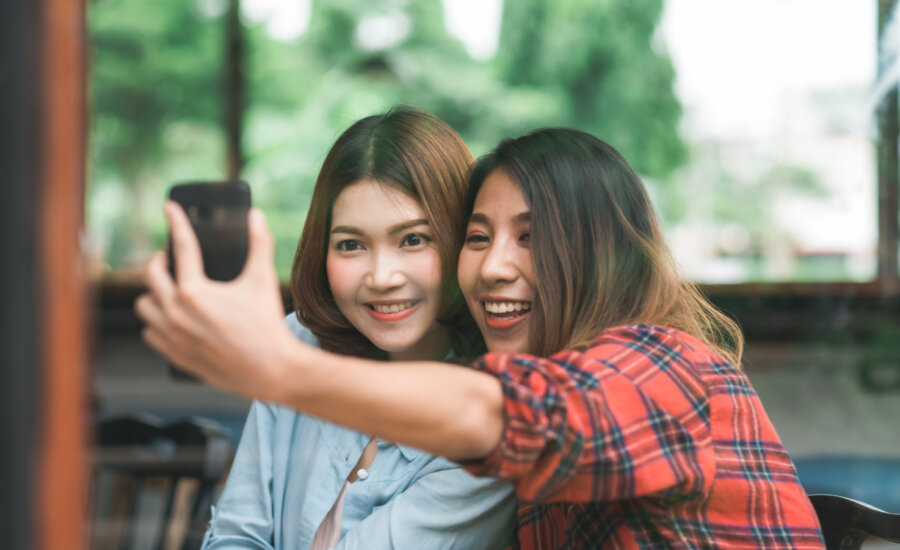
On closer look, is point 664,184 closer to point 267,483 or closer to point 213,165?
point 213,165

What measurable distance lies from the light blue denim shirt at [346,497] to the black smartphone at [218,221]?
57cm

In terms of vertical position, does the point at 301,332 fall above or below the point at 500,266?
below

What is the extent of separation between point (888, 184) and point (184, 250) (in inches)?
138

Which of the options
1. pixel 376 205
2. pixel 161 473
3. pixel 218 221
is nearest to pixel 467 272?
pixel 376 205

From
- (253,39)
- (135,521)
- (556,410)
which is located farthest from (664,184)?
(556,410)

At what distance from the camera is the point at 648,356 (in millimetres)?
873

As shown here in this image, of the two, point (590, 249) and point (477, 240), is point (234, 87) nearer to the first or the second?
point (477, 240)

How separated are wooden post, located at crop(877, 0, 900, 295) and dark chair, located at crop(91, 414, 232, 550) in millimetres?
2774

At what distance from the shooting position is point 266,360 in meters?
0.62

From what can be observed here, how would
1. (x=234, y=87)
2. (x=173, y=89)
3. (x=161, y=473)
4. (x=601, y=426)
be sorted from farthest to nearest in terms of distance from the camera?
(x=234, y=87) < (x=173, y=89) < (x=161, y=473) < (x=601, y=426)

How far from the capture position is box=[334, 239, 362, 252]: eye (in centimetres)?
125

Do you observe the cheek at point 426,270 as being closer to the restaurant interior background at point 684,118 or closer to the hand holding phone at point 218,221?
the hand holding phone at point 218,221

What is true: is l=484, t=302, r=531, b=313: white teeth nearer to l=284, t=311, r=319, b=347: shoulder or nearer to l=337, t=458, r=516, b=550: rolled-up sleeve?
l=337, t=458, r=516, b=550: rolled-up sleeve

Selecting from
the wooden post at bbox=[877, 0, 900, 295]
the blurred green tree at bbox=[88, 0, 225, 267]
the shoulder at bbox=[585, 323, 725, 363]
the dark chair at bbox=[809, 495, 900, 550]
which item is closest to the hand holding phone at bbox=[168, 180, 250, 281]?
the shoulder at bbox=[585, 323, 725, 363]
